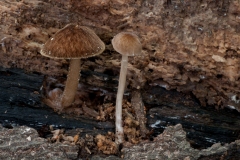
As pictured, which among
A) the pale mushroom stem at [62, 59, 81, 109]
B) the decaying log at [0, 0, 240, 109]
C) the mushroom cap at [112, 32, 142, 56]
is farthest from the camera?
the pale mushroom stem at [62, 59, 81, 109]

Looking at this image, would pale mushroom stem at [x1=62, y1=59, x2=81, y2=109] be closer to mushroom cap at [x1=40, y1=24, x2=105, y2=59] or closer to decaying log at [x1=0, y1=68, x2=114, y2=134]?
decaying log at [x1=0, y1=68, x2=114, y2=134]

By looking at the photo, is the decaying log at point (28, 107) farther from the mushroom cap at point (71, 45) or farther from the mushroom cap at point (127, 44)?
the mushroom cap at point (127, 44)

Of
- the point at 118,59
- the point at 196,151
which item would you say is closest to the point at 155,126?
the point at 196,151

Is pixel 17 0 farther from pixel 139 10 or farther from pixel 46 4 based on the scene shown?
pixel 139 10

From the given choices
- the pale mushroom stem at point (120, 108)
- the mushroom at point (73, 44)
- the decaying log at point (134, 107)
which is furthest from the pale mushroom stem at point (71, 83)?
the pale mushroom stem at point (120, 108)

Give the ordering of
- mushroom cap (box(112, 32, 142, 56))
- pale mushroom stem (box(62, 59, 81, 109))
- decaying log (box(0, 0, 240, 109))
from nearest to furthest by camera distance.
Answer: mushroom cap (box(112, 32, 142, 56)), decaying log (box(0, 0, 240, 109)), pale mushroom stem (box(62, 59, 81, 109))

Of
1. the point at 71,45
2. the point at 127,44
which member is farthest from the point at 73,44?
the point at 127,44

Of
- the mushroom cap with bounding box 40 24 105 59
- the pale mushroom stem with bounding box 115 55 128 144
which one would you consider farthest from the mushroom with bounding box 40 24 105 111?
the pale mushroom stem with bounding box 115 55 128 144
